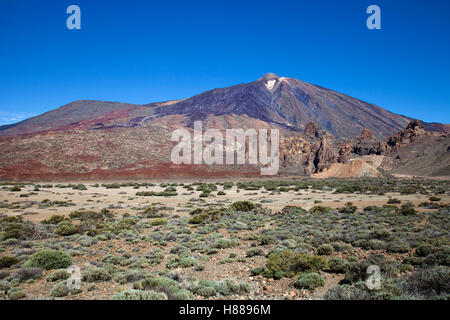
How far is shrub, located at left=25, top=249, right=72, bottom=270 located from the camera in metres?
7.23

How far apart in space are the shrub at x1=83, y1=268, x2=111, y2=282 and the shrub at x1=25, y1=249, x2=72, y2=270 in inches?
65.3

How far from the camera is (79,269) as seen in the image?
7.07 metres

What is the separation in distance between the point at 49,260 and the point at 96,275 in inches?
84.6

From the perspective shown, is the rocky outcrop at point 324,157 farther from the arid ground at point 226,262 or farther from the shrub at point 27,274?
the shrub at point 27,274

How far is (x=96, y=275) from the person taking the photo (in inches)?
250

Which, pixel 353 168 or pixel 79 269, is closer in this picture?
pixel 79 269

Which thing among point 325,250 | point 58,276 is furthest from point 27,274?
point 325,250

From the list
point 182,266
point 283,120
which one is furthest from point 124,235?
point 283,120

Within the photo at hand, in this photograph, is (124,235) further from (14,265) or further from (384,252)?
(384,252)

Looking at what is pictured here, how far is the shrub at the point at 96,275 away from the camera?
629cm

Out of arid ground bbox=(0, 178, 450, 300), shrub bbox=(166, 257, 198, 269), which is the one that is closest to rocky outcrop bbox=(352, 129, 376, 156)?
arid ground bbox=(0, 178, 450, 300)

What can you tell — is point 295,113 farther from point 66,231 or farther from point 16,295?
point 16,295
